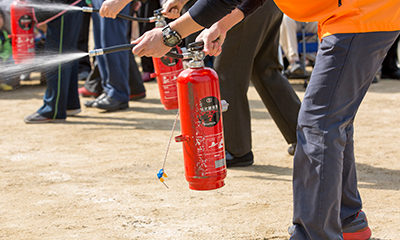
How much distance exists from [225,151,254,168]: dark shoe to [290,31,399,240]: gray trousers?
Answer: 146 centimetres

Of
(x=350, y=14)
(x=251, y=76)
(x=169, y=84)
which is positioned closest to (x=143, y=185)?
(x=169, y=84)

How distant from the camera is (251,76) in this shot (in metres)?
3.56

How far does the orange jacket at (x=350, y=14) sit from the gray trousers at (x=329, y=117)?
30 mm

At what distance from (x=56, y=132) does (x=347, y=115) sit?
329cm

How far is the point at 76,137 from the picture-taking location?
175 inches

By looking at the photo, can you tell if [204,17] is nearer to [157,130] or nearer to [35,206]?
[35,206]

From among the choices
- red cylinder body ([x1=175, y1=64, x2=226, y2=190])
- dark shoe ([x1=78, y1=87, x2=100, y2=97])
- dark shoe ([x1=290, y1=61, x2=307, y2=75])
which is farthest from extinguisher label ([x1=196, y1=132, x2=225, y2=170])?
dark shoe ([x1=290, y1=61, x2=307, y2=75])

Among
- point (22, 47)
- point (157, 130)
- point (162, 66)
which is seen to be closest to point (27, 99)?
point (22, 47)

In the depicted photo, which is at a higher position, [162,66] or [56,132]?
[162,66]

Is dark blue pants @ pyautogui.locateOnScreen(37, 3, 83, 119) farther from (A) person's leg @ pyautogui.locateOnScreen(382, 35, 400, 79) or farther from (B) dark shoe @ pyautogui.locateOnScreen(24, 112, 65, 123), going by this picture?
(A) person's leg @ pyautogui.locateOnScreen(382, 35, 400, 79)

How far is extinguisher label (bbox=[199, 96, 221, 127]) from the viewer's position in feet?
7.61

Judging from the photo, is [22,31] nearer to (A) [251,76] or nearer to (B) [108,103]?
(B) [108,103]

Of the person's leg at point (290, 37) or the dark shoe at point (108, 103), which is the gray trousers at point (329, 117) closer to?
the dark shoe at point (108, 103)

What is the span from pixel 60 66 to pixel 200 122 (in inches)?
119
